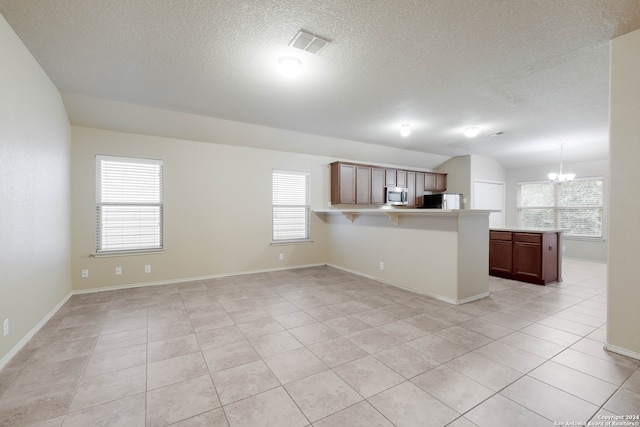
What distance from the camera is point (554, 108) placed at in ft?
13.5

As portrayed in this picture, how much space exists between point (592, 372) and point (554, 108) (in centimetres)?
363

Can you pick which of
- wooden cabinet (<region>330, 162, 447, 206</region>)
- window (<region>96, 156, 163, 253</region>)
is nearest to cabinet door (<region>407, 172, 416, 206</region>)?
wooden cabinet (<region>330, 162, 447, 206</region>)

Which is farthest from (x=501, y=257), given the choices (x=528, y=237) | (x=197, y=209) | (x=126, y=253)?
(x=126, y=253)

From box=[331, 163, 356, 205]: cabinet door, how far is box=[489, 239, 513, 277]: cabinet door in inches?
113

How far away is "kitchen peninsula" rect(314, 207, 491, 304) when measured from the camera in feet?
12.0

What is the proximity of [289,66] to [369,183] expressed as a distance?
4.20m

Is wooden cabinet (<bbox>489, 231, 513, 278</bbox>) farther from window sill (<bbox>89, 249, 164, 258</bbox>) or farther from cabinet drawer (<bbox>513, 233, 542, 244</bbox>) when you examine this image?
window sill (<bbox>89, 249, 164, 258</bbox>)

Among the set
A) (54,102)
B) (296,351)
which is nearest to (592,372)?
(296,351)

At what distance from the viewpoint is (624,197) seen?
91.4 inches

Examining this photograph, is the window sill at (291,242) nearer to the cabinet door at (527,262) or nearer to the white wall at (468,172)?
the cabinet door at (527,262)

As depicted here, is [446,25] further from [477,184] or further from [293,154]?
[477,184]

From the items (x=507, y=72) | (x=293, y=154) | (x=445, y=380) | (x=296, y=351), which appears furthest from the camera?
(x=293, y=154)

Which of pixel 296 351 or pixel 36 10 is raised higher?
pixel 36 10

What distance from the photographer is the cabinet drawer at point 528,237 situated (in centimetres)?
463
